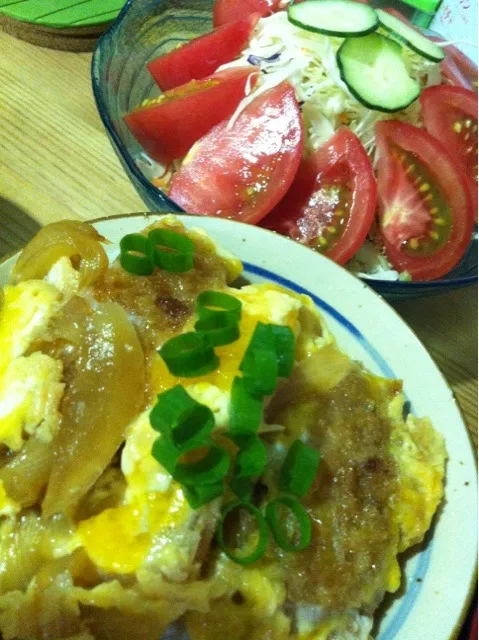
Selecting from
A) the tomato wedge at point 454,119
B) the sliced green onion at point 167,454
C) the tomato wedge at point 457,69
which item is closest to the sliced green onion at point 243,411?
the sliced green onion at point 167,454

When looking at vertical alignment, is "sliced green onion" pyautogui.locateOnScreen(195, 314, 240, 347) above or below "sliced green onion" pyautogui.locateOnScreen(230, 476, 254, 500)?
above

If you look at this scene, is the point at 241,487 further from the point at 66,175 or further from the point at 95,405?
the point at 66,175

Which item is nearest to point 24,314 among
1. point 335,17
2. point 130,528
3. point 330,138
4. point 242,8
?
point 130,528

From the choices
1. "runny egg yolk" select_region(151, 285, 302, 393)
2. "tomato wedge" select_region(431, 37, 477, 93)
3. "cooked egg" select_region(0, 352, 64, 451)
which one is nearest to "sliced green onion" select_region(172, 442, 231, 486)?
"runny egg yolk" select_region(151, 285, 302, 393)

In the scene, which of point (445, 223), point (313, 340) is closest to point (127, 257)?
point (313, 340)

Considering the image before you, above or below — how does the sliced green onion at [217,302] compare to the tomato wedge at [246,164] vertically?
above

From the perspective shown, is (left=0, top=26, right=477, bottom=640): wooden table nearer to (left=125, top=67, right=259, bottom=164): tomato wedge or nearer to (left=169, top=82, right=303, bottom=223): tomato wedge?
(left=125, top=67, right=259, bottom=164): tomato wedge

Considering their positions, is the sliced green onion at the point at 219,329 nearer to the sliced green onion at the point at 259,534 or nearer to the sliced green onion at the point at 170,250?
the sliced green onion at the point at 170,250
